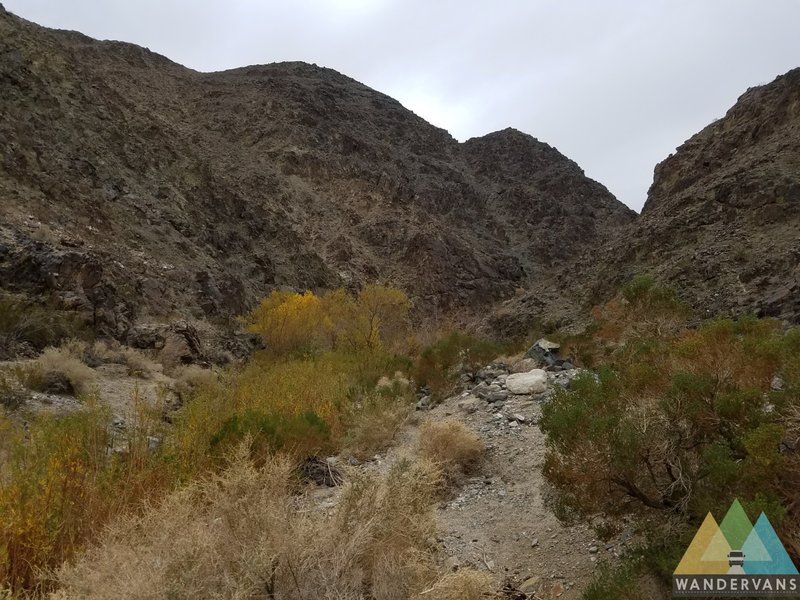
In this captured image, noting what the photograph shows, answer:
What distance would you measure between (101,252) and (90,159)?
29.9ft

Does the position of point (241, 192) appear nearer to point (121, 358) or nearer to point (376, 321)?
point (376, 321)

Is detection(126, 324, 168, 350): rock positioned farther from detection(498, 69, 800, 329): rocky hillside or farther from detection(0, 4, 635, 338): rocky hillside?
detection(498, 69, 800, 329): rocky hillside

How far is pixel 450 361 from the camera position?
39.9ft

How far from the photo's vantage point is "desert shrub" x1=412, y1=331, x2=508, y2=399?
10992 millimetres

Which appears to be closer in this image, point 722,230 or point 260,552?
point 260,552

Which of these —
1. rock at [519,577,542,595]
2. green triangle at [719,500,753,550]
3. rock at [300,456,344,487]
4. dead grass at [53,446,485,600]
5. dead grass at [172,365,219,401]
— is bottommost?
dead grass at [172,365,219,401]

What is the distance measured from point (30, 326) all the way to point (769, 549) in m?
14.0

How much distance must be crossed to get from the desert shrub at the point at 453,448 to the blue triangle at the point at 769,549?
349 cm

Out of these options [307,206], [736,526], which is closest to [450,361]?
[736,526]

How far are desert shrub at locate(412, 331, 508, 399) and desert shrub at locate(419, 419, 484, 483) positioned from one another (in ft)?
13.2

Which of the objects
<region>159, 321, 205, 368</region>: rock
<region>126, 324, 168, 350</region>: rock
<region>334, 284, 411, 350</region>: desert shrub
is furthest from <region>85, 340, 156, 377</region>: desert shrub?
<region>334, 284, 411, 350</region>: desert shrub

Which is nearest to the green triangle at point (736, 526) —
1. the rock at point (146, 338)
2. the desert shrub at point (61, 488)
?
the desert shrub at point (61, 488)

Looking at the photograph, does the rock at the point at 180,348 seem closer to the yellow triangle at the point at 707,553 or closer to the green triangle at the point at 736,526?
the yellow triangle at the point at 707,553

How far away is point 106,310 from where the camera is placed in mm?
15773
